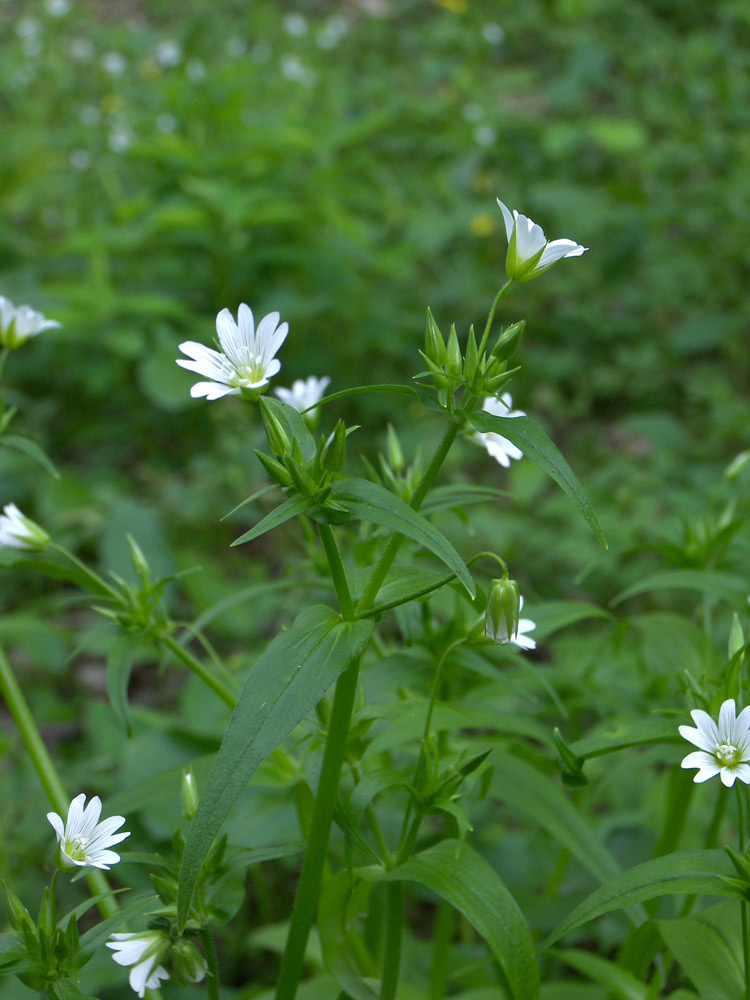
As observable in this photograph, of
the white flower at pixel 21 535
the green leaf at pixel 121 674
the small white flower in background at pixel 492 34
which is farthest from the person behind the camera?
the small white flower in background at pixel 492 34

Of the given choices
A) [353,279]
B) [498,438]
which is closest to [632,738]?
[498,438]

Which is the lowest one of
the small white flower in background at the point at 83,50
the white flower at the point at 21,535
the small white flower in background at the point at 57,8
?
the white flower at the point at 21,535

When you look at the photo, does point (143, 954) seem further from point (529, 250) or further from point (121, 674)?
point (529, 250)

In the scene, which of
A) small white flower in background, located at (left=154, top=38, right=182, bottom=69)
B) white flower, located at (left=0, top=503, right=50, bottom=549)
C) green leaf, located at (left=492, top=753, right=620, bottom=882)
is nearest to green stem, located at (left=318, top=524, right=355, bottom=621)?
green leaf, located at (left=492, top=753, right=620, bottom=882)

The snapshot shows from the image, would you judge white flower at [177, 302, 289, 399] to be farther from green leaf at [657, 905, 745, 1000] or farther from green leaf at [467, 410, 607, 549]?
green leaf at [657, 905, 745, 1000]

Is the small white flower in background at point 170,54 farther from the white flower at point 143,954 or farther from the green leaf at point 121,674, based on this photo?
the white flower at point 143,954

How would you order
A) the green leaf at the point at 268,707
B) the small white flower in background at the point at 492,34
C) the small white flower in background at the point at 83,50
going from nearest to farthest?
the green leaf at the point at 268,707 < the small white flower in background at the point at 492,34 < the small white flower in background at the point at 83,50

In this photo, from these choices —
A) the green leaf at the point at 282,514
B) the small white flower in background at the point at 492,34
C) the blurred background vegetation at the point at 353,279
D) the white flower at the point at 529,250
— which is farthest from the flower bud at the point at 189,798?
the small white flower in background at the point at 492,34
